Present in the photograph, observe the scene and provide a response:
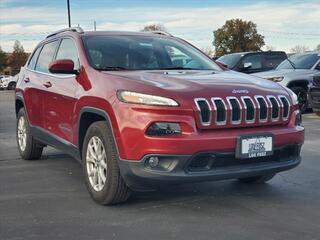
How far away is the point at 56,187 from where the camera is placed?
571cm

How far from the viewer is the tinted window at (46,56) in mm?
6551

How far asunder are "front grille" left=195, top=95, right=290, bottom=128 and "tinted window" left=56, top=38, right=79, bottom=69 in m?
1.72

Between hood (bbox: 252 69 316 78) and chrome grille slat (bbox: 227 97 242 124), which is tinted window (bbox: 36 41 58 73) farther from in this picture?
hood (bbox: 252 69 316 78)

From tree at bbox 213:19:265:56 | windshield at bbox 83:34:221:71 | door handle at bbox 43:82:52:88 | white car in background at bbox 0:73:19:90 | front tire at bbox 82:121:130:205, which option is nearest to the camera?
front tire at bbox 82:121:130:205

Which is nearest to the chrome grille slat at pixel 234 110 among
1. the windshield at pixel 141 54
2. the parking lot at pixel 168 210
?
the parking lot at pixel 168 210

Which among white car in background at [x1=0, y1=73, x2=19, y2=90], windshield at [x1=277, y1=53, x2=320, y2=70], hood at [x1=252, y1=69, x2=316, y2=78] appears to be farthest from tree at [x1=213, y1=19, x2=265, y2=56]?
hood at [x1=252, y1=69, x2=316, y2=78]

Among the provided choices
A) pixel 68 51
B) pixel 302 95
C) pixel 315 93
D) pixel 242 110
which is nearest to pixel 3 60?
pixel 302 95

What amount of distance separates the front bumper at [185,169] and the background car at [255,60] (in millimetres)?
11171

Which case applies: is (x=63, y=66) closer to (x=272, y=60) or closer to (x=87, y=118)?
(x=87, y=118)

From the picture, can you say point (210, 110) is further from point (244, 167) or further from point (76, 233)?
point (76, 233)

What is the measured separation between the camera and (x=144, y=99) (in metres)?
4.38

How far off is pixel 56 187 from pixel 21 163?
1.65 m

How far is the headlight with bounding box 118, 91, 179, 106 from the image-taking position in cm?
432

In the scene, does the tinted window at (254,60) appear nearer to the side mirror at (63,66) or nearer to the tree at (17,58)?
the side mirror at (63,66)
